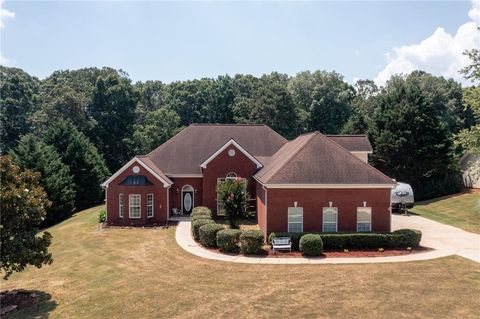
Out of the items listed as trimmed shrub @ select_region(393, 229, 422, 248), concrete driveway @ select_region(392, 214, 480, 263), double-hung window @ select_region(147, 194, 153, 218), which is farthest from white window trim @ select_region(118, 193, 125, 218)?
concrete driveway @ select_region(392, 214, 480, 263)

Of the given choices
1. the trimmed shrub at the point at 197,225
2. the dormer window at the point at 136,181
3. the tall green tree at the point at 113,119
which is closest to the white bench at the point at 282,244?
the trimmed shrub at the point at 197,225

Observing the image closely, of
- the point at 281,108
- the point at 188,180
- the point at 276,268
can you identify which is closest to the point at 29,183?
the point at 276,268

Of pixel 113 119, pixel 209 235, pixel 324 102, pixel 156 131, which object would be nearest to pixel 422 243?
pixel 209 235

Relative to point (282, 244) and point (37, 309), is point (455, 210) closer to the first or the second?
point (282, 244)

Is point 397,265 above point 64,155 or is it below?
below

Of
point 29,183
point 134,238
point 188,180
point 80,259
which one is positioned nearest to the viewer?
point 29,183

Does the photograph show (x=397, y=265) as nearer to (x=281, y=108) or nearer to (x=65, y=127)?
(x=65, y=127)
